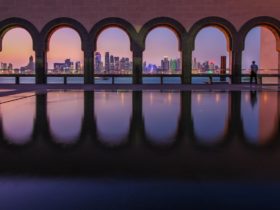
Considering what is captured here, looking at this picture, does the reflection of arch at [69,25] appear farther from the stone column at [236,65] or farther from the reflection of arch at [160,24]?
the stone column at [236,65]

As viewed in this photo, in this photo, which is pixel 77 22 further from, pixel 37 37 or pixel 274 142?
pixel 274 142

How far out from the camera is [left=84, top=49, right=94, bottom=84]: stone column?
20.2 m

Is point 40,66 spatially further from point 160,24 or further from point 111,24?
point 160,24

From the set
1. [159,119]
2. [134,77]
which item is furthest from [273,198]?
[134,77]

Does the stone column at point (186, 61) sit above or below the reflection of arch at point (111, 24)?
below

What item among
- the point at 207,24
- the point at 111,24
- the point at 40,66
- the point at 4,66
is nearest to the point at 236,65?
the point at 207,24

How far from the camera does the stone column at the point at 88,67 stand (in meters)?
20.2

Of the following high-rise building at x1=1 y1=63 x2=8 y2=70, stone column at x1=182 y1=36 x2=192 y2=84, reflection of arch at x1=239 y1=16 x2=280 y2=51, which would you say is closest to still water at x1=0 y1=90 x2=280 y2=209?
stone column at x1=182 y1=36 x2=192 y2=84

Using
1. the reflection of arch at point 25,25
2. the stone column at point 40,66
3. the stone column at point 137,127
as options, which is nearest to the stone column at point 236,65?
the stone column at point 40,66

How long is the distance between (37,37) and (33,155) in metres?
18.0

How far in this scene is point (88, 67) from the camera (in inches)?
810

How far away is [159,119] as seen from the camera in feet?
19.8

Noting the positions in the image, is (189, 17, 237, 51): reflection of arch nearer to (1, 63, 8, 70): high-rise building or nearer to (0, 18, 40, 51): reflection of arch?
(0, 18, 40, 51): reflection of arch

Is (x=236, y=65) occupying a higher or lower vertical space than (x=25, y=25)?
lower
